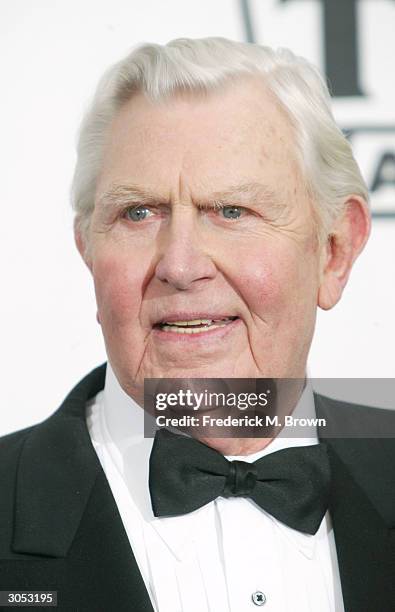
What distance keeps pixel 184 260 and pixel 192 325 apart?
10 cm

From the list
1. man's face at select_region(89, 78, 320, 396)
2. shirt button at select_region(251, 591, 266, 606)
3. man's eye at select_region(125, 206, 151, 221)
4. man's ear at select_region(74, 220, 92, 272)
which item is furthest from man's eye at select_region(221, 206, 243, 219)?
shirt button at select_region(251, 591, 266, 606)

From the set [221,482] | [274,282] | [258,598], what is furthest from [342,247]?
[258,598]

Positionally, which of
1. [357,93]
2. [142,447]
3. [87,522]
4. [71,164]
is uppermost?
[357,93]

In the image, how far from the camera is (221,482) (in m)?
1.55

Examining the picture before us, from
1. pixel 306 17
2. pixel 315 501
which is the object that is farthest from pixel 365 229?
pixel 306 17

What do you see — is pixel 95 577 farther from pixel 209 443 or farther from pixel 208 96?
pixel 208 96

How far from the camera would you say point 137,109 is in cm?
164

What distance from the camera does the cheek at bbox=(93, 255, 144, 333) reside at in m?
1.59

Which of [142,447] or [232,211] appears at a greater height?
[232,211]

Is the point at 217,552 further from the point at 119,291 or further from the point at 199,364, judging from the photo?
the point at 119,291

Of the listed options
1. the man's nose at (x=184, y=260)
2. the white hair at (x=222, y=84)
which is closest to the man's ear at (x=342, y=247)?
the white hair at (x=222, y=84)

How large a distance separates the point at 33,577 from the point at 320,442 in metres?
0.51

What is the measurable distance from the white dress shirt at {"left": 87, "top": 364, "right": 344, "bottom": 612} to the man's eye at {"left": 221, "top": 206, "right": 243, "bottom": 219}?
0.32 metres

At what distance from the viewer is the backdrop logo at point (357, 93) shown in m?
2.19
